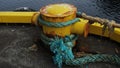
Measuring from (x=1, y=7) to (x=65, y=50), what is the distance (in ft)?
24.7

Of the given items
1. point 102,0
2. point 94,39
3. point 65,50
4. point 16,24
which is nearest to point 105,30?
point 94,39

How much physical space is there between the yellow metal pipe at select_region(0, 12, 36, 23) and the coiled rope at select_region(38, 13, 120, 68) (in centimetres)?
98

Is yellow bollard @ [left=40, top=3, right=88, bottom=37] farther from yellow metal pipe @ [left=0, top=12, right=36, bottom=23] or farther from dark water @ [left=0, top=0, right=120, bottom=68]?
yellow metal pipe @ [left=0, top=12, right=36, bottom=23]

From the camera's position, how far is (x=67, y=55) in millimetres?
4188

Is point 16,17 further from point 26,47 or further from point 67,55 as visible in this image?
point 67,55

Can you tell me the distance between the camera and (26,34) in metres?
5.37

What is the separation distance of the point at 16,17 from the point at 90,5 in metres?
5.91

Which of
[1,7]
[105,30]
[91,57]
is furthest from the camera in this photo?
[1,7]

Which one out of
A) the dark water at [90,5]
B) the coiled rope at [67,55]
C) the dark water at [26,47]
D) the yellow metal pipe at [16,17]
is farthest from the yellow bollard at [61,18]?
the dark water at [90,5]

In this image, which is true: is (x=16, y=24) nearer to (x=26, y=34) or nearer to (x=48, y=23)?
(x=26, y=34)

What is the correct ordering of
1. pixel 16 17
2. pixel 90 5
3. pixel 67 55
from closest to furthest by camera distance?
pixel 67 55, pixel 16 17, pixel 90 5

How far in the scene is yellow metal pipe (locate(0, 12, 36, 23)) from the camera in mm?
5463

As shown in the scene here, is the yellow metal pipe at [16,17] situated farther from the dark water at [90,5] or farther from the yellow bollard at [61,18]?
the dark water at [90,5]

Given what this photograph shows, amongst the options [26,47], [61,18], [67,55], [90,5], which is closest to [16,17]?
[26,47]
